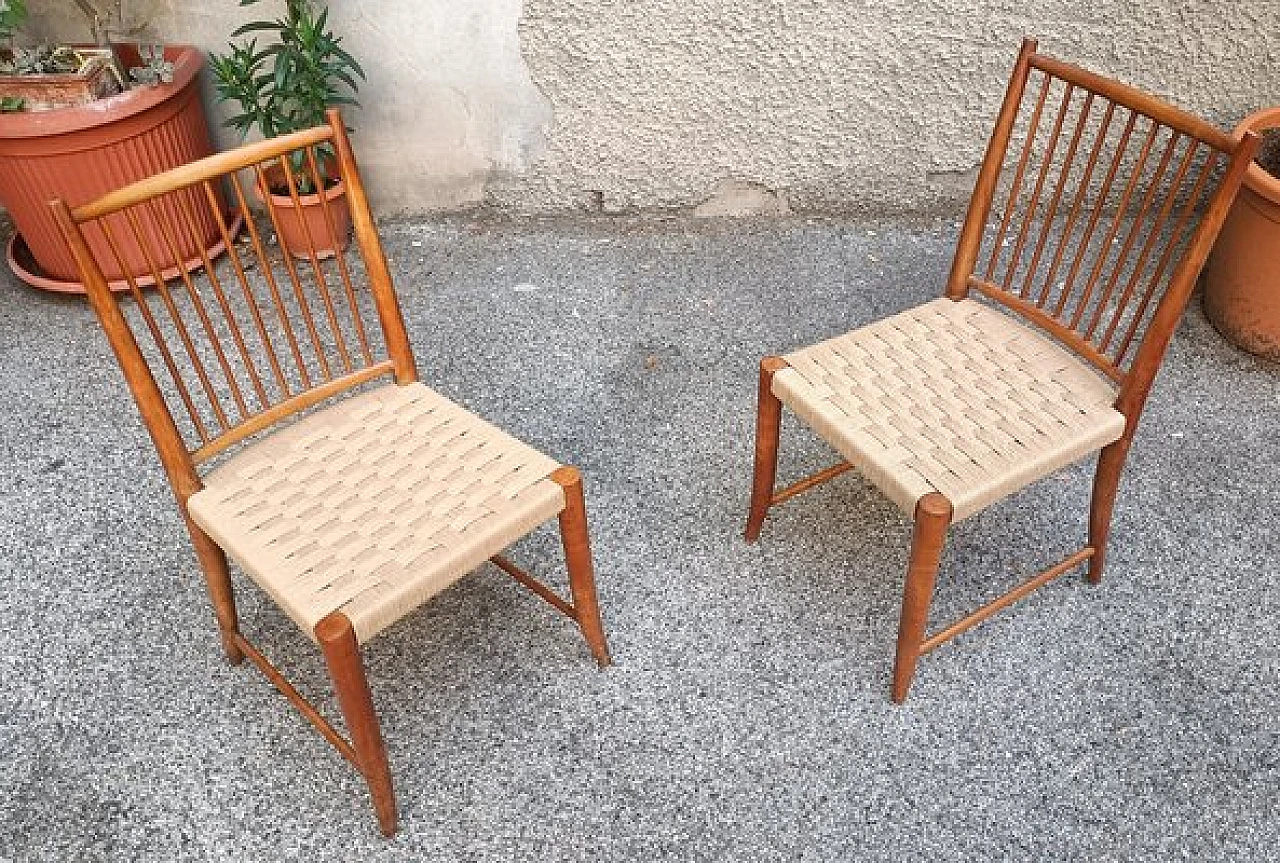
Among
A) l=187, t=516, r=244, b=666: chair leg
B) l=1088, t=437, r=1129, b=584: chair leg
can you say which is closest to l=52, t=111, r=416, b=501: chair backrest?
l=187, t=516, r=244, b=666: chair leg

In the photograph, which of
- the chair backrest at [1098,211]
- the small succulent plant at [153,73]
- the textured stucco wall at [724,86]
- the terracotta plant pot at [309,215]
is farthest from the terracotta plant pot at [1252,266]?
the small succulent plant at [153,73]

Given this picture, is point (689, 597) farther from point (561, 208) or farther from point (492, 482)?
point (561, 208)

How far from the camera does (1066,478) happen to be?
2.32 metres

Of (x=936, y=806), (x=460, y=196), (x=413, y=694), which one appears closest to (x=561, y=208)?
(x=460, y=196)

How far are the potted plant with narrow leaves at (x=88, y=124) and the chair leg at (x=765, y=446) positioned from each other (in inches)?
57.5

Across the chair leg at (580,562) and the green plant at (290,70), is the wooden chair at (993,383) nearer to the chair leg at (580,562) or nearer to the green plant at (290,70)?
the chair leg at (580,562)

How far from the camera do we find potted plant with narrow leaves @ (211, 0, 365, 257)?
2680 mm

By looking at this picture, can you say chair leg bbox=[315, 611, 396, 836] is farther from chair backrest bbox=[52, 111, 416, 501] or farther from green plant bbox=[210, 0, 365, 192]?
green plant bbox=[210, 0, 365, 192]

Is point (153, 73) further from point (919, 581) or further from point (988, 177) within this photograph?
point (919, 581)

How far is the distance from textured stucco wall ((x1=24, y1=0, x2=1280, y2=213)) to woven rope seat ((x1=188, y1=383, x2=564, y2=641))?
1.43 meters

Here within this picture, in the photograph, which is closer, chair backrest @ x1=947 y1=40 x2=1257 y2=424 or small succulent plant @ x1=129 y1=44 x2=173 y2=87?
chair backrest @ x1=947 y1=40 x2=1257 y2=424

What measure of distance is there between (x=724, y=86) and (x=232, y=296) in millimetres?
1504

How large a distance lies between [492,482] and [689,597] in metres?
0.59

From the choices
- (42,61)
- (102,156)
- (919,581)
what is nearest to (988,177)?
(919,581)
